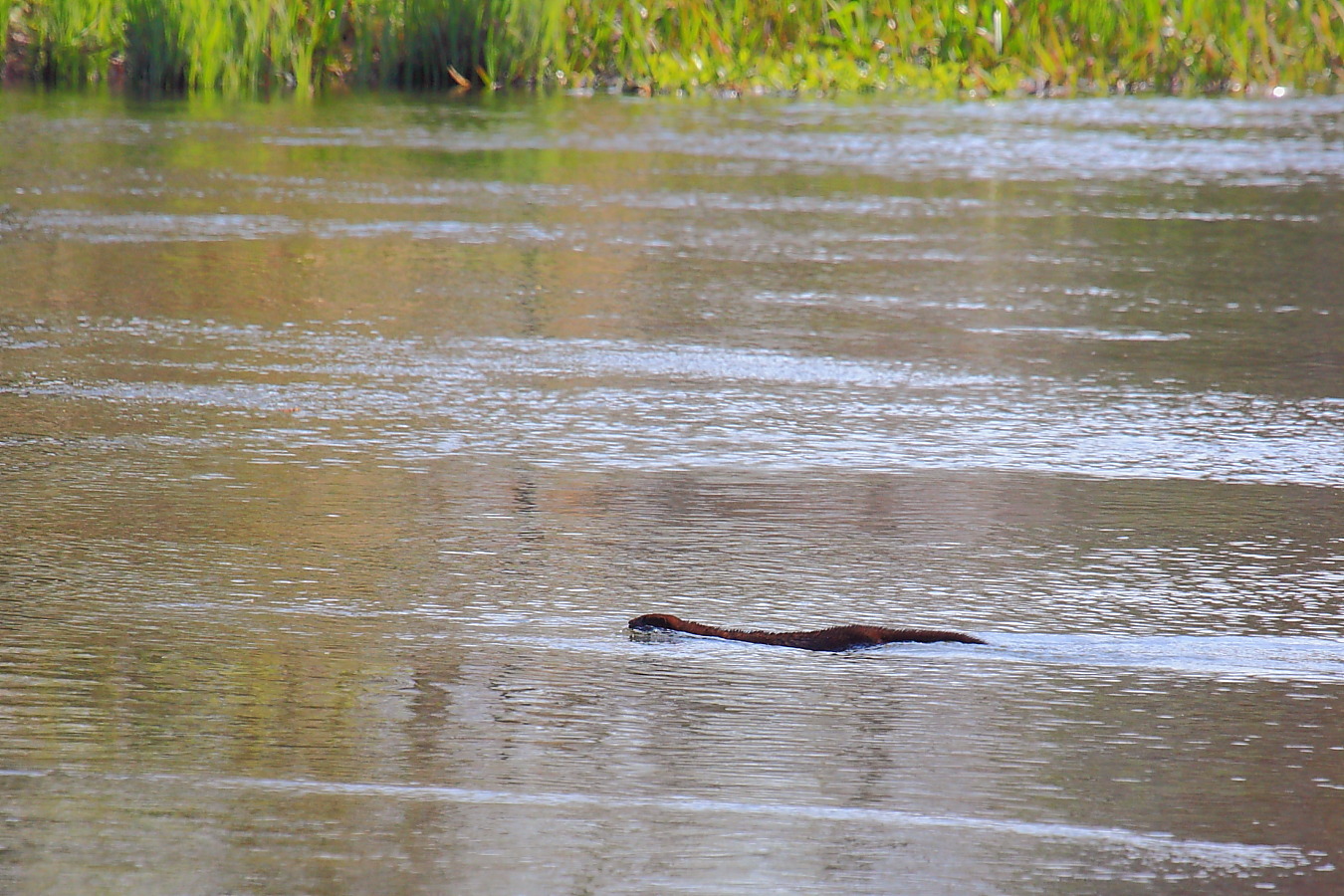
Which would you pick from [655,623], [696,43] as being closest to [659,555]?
[655,623]

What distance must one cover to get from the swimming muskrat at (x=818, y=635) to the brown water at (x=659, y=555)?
0.10 feet

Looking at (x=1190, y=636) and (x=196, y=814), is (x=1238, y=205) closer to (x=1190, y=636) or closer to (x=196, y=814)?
(x=1190, y=636)

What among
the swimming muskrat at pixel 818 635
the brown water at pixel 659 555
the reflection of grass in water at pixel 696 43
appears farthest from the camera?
the reflection of grass in water at pixel 696 43

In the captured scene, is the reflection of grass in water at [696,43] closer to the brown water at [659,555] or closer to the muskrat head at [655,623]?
the brown water at [659,555]

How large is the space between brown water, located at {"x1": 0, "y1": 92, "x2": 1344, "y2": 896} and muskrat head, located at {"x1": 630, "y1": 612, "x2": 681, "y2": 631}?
0.14 ft

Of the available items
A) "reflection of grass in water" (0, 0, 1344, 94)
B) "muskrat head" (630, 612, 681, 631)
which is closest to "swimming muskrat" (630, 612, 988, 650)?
"muskrat head" (630, 612, 681, 631)

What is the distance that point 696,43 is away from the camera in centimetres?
1491

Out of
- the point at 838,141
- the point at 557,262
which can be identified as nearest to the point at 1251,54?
the point at 838,141

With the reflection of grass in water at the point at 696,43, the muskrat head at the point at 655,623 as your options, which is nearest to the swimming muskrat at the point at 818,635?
the muskrat head at the point at 655,623

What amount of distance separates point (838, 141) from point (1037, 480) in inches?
281

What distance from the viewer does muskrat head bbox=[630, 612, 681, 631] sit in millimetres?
2676

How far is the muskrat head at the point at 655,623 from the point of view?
2.68m

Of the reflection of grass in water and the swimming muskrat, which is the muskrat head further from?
the reflection of grass in water

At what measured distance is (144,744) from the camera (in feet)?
7.25
